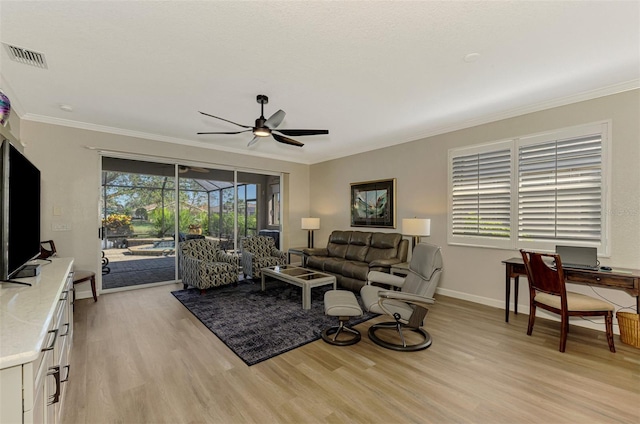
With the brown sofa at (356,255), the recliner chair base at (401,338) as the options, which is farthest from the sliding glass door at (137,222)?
the recliner chair base at (401,338)

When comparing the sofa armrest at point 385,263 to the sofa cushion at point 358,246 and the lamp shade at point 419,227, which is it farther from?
the sofa cushion at point 358,246

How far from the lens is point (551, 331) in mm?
3227

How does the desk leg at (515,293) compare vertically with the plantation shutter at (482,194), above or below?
below

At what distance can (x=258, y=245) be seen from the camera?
5.81 metres

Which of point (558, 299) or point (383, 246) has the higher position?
point (383, 246)

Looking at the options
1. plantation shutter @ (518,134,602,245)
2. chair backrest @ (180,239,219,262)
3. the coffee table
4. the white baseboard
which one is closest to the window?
plantation shutter @ (518,134,602,245)

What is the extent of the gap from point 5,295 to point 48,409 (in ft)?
2.19

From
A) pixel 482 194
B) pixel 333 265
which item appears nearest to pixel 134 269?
pixel 333 265

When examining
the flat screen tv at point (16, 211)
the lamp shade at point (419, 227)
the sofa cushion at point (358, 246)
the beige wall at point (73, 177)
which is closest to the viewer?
the flat screen tv at point (16, 211)

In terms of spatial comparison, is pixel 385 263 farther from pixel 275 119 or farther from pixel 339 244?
pixel 275 119

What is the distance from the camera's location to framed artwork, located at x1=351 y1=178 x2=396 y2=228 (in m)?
5.41

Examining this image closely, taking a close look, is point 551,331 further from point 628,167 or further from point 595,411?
point 628,167

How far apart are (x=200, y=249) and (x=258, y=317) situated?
2.27 metres

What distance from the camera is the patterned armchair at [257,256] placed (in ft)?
17.5
